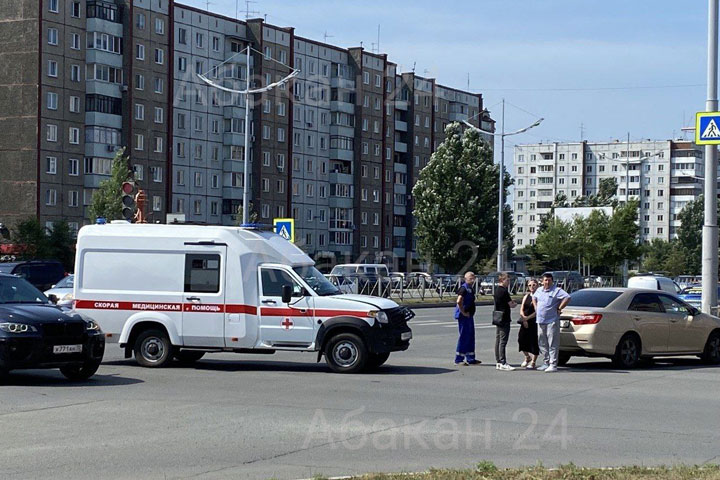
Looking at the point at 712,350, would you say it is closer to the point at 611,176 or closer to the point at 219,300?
the point at 219,300

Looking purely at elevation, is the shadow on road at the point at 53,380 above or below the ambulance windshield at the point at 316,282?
below

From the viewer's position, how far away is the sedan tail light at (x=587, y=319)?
2002 centimetres

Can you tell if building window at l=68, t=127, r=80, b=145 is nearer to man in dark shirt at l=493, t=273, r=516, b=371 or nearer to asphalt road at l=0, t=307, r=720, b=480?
asphalt road at l=0, t=307, r=720, b=480

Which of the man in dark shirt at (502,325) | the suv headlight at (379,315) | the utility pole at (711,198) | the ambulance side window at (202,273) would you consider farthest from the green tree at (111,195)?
the suv headlight at (379,315)

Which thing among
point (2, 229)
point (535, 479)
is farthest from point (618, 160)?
point (535, 479)

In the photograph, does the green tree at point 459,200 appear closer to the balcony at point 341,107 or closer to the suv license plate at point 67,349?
the balcony at point 341,107

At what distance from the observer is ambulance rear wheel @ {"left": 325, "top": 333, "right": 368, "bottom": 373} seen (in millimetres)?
18391

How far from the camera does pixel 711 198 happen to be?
24.6 metres

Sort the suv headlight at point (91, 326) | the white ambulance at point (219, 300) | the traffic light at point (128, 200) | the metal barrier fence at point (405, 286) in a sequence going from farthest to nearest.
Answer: the metal barrier fence at point (405, 286) → the traffic light at point (128, 200) → the white ambulance at point (219, 300) → the suv headlight at point (91, 326)

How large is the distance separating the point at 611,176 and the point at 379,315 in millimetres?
150030

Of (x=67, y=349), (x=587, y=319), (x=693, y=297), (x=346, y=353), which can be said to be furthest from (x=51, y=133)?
(x=67, y=349)

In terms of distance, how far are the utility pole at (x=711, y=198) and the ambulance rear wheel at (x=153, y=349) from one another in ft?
39.2

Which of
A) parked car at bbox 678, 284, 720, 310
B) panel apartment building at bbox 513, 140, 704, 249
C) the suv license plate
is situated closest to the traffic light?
the suv license plate

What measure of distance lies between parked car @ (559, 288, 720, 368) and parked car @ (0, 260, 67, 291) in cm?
2751
